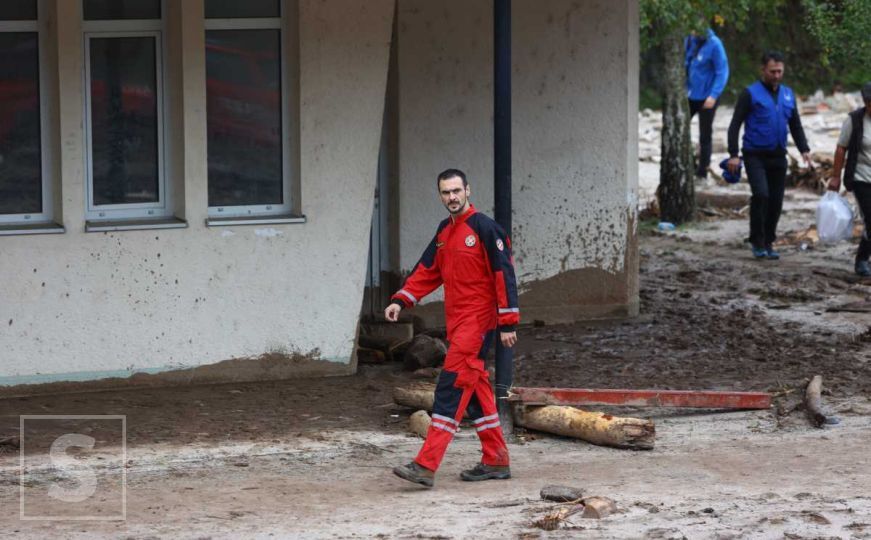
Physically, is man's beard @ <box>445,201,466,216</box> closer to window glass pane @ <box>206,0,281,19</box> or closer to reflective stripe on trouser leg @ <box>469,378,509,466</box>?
reflective stripe on trouser leg @ <box>469,378,509,466</box>

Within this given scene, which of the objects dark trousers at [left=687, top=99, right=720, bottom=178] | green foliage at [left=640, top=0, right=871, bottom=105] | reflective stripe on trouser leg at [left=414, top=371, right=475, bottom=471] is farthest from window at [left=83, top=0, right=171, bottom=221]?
green foliage at [left=640, top=0, right=871, bottom=105]

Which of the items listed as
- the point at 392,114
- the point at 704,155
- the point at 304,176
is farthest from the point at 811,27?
the point at 304,176

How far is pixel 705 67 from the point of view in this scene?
20.2 meters

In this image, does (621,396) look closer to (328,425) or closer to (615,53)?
(328,425)

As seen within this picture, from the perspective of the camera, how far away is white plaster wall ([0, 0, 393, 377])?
10.2 m

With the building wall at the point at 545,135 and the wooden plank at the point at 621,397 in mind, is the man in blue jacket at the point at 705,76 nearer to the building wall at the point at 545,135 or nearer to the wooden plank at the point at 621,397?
the building wall at the point at 545,135

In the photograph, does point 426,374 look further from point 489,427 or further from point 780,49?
point 780,49

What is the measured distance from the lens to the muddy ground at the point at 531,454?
749cm

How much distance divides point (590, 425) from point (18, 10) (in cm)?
479

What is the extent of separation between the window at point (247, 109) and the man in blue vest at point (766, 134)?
616 cm

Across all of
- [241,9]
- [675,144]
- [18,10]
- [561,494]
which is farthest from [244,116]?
[675,144]

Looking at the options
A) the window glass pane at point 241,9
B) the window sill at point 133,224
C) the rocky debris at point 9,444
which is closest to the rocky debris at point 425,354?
the window sill at point 133,224

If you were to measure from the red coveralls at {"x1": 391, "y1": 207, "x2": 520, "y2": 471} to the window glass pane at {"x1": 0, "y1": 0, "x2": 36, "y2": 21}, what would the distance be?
3.64 m

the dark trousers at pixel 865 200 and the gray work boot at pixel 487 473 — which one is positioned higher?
the dark trousers at pixel 865 200
